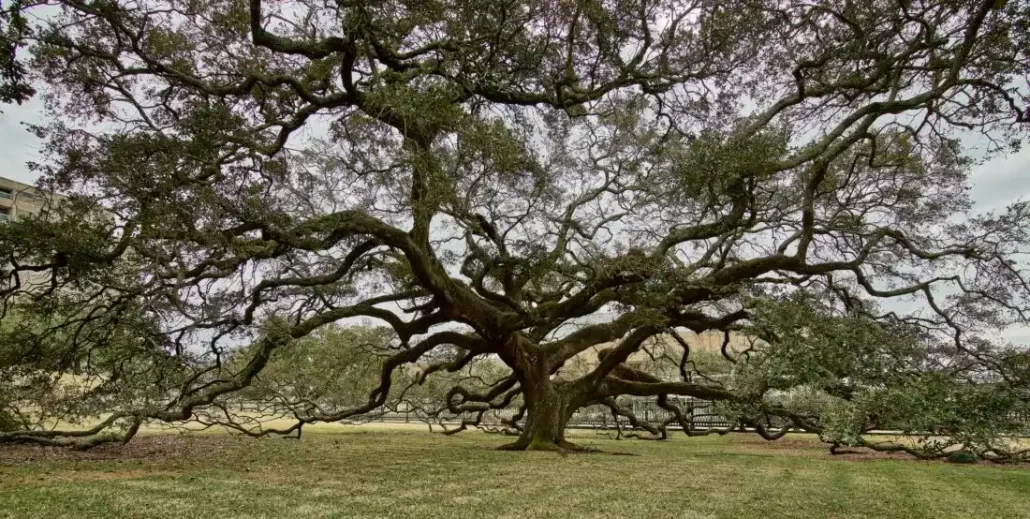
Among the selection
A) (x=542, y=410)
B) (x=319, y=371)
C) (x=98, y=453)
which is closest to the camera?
(x=98, y=453)

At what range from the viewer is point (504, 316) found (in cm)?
1116

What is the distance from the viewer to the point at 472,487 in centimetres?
644

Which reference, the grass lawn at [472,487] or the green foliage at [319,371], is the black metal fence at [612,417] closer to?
the green foliage at [319,371]

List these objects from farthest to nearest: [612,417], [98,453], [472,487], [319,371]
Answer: [612,417]
[319,371]
[98,453]
[472,487]

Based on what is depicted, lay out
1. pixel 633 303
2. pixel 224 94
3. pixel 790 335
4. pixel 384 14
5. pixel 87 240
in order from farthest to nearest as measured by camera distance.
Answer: pixel 633 303
pixel 224 94
pixel 384 14
pixel 87 240
pixel 790 335

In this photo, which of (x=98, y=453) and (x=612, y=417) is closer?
(x=98, y=453)

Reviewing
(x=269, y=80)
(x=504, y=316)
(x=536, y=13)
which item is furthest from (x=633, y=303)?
(x=269, y=80)

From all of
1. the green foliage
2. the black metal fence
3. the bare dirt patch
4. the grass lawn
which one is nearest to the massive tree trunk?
the grass lawn

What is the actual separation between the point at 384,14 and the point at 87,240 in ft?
13.5

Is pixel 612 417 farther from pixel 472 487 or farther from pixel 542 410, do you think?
pixel 472 487

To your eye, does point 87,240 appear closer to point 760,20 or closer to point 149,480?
point 149,480

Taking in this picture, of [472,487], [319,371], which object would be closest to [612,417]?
[319,371]

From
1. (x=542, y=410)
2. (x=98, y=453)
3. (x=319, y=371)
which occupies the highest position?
(x=319, y=371)

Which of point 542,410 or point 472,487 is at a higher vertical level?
point 542,410
